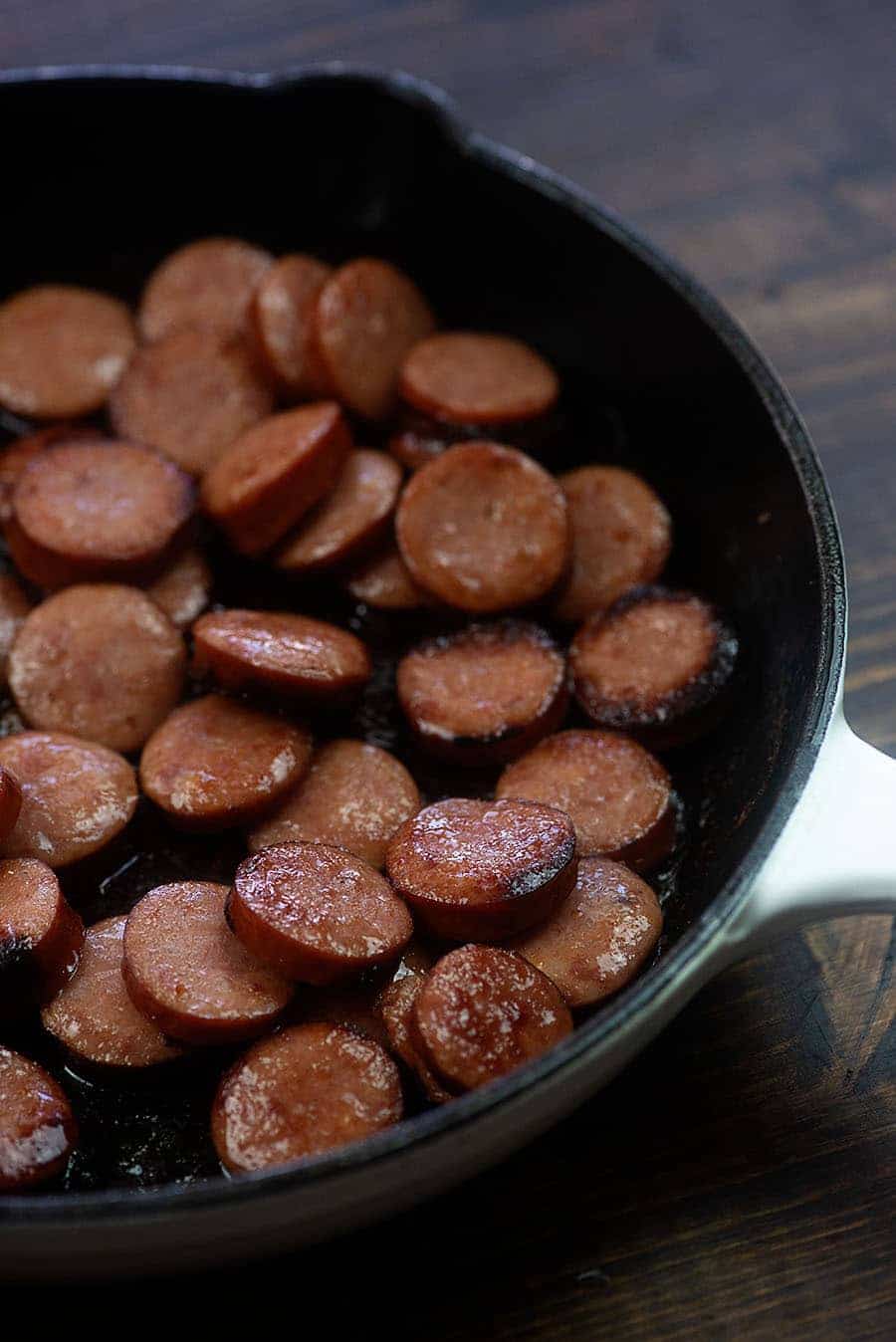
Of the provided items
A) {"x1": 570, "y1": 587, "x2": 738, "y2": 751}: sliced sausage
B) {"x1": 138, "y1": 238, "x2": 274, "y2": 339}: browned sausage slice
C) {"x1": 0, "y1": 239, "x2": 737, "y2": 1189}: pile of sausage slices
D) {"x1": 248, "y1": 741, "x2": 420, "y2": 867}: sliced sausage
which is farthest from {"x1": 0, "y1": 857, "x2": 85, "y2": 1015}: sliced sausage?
{"x1": 138, "y1": 238, "x2": 274, "y2": 339}: browned sausage slice

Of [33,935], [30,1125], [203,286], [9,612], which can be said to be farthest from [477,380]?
[30,1125]

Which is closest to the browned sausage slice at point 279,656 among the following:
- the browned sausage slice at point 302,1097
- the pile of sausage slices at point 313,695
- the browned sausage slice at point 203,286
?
the pile of sausage slices at point 313,695

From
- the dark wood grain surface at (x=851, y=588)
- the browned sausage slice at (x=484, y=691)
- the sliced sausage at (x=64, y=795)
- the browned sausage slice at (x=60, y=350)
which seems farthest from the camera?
the browned sausage slice at (x=60, y=350)

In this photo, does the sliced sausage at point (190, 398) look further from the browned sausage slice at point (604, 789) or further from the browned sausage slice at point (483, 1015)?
the browned sausage slice at point (483, 1015)

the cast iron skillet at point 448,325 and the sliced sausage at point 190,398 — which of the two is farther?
the sliced sausage at point 190,398

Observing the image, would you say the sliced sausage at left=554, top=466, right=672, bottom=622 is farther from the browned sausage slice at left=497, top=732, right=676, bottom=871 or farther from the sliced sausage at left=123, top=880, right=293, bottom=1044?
the sliced sausage at left=123, top=880, right=293, bottom=1044

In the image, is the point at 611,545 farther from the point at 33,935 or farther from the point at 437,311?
the point at 33,935

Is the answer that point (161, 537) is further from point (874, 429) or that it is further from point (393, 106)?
point (874, 429)
